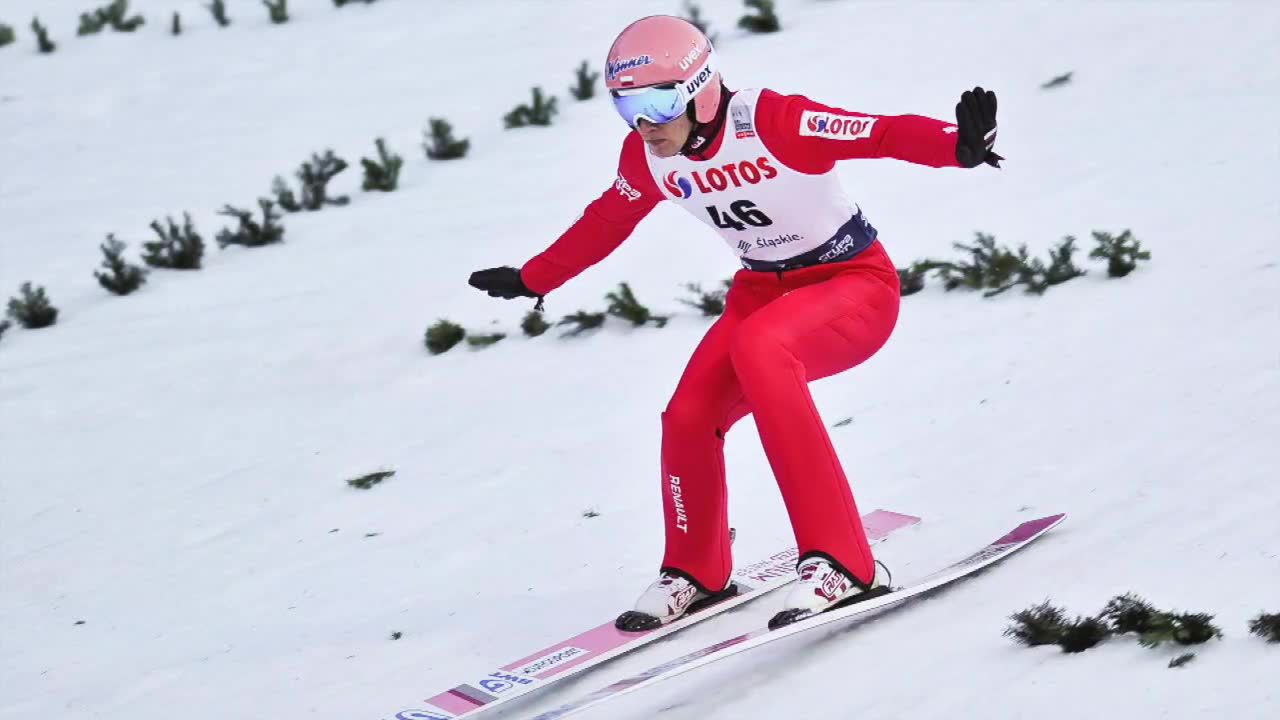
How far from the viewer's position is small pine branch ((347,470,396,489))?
7023 millimetres

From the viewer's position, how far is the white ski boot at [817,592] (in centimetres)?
451

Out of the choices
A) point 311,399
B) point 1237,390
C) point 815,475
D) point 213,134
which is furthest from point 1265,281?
point 213,134

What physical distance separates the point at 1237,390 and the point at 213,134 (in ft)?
30.2

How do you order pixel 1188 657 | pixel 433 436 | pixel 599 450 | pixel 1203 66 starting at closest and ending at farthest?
pixel 1188 657, pixel 599 450, pixel 433 436, pixel 1203 66

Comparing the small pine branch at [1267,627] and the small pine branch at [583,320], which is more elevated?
the small pine branch at [1267,627]

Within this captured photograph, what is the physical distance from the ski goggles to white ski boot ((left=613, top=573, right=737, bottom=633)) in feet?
4.63

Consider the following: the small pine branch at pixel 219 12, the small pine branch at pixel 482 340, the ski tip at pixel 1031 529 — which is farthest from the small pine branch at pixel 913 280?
the small pine branch at pixel 219 12

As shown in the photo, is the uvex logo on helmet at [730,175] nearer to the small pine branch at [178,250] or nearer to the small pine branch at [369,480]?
the small pine branch at [369,480]

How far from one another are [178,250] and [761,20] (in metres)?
5.05

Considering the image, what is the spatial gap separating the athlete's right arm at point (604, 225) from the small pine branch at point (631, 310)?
3.01 m

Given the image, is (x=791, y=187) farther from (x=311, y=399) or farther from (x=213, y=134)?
(x=213, y=134)

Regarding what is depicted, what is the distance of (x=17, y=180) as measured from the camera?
12414 mm

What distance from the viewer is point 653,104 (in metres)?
4.64

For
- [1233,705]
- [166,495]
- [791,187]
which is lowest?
[166,495]
